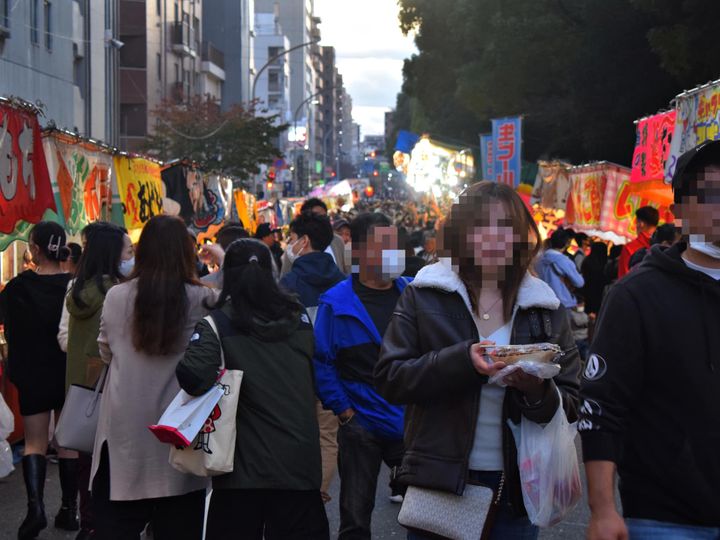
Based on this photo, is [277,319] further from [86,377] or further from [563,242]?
[563,242]

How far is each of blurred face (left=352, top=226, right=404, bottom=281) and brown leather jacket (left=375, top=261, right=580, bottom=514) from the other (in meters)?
1.58

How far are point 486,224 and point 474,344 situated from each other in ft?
1.23

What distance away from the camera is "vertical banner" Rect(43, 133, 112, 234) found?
881cm

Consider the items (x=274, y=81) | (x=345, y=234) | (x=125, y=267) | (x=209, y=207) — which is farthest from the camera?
(x=274, y=81)

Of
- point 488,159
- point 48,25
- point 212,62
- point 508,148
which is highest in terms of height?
point 212,62

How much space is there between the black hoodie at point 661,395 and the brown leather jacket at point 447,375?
0.22 meters

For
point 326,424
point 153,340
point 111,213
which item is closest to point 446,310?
point 153,340

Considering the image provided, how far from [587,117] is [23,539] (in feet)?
65.3

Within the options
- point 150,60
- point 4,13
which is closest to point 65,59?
point 4,13

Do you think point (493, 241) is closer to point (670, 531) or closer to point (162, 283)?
point (670, 531)

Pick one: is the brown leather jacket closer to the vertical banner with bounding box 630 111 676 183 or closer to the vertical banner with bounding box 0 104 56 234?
the vertical banner with bounding box 0 104 56 234

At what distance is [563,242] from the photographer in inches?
485

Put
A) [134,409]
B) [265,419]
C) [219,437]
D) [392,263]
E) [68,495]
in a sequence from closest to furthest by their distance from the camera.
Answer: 1. [219,437]
2. [265,419]
3. [134,409]
4. [392,263]
5. [68,495]

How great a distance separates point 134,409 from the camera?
4.22 metres
